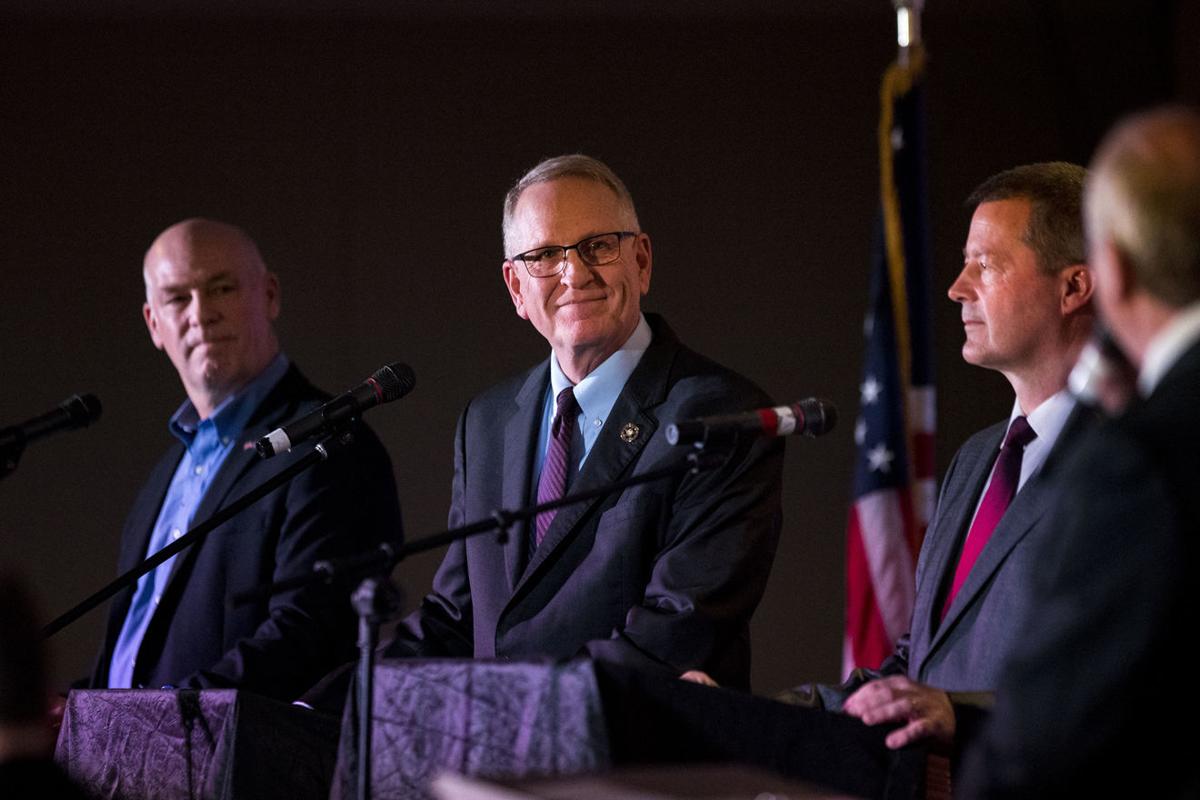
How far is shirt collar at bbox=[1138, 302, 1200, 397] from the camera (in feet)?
4.57

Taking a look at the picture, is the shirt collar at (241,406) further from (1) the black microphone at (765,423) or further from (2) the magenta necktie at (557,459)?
(1) the black microphone at (765,423)

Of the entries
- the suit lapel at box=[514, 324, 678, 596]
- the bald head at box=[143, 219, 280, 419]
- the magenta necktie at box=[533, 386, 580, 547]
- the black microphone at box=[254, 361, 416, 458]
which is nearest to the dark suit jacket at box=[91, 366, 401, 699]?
the bald head at box=[143, 219, 280, 419]

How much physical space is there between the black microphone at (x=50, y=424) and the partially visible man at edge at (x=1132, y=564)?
2.18 meters

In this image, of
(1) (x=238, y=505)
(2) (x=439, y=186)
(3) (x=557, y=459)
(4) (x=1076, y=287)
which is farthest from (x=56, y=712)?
(2) (x=439, y=186)

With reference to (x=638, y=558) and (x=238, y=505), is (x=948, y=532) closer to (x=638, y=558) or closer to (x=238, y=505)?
(x=638, y=558)

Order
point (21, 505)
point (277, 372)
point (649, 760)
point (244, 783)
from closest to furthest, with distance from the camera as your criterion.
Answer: point (649, 760), point (244, 783), point (277, 372), point (21, 505)

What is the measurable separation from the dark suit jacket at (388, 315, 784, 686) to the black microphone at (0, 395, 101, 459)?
0.79m

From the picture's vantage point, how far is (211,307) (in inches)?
171

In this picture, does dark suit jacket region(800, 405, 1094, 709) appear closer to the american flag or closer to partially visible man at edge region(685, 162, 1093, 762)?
partially visible man at edge region(685, 162, 1093, 762)

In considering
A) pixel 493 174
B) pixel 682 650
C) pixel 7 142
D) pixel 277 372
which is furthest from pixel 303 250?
pixel 682 650

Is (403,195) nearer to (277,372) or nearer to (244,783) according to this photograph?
(277,372)

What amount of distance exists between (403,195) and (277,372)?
1764mm

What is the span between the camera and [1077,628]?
1.36 meters

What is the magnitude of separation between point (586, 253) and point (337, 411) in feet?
2.44
